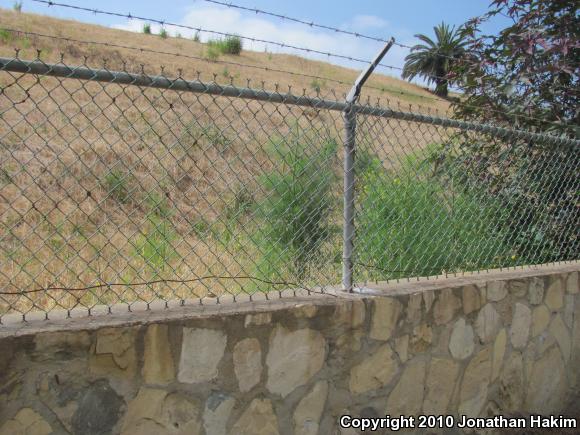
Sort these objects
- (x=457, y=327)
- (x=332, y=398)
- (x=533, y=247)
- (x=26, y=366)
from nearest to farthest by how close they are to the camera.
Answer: (x=26, y=366)
(x=332, y=398)
(x=457, y=327)
(x=533, y=247)

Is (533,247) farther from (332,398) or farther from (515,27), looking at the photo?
(332,398)

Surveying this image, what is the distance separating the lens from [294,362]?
8.10 feet

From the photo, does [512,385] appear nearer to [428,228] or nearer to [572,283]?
[572,283]

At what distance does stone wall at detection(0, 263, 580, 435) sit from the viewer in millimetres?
1915

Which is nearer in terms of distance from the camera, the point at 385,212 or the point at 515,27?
the point at 385,212

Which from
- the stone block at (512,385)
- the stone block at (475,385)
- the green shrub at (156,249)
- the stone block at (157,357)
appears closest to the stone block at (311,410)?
the stone block at (157,357)

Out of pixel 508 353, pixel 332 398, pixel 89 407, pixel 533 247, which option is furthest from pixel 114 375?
pixel 533 247

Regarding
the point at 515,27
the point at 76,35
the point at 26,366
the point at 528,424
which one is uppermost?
the point at 76,35

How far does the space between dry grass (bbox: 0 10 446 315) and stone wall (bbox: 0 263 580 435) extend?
385 mm

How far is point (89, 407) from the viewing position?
1.95 meters

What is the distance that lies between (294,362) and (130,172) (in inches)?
41.4

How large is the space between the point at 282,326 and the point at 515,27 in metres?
4.25

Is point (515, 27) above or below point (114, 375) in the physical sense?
above

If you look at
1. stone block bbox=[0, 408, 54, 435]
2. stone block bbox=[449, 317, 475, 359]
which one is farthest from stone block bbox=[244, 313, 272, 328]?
stone block bbox=[449, 317, 475, 359]
